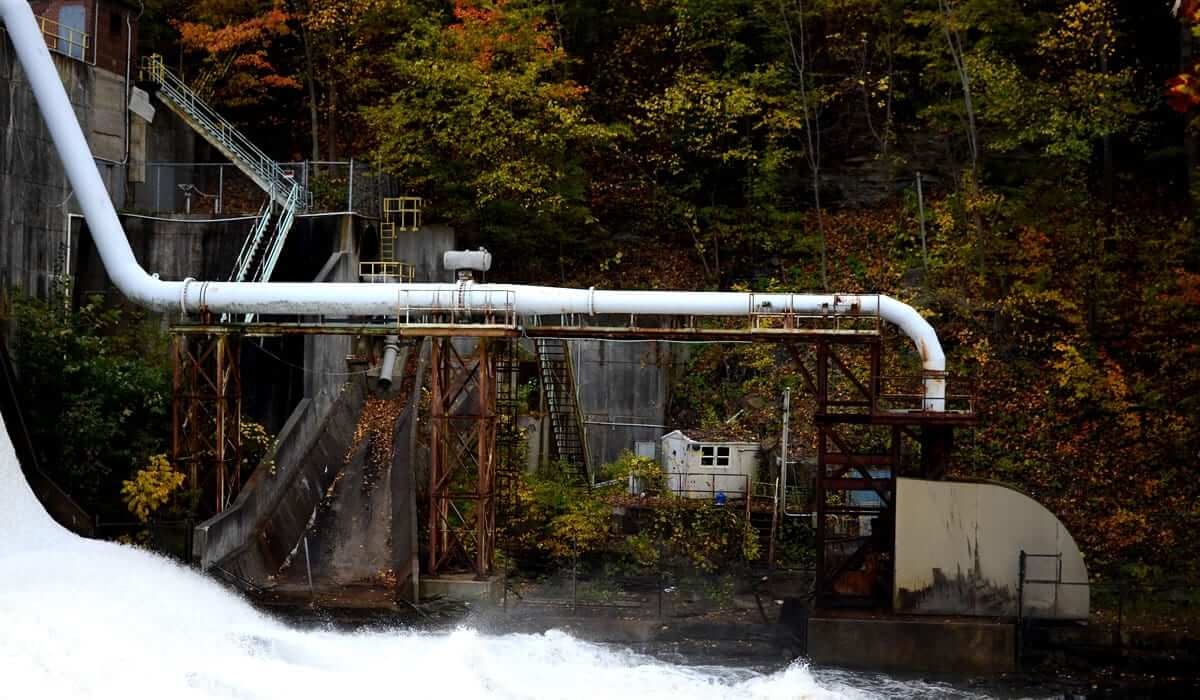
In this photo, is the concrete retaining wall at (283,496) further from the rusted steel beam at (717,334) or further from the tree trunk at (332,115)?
the tree trunk at (332,115)

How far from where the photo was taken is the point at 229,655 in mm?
19141

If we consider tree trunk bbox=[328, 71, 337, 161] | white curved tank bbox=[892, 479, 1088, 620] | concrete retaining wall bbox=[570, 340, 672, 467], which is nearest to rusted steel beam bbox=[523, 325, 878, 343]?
white curved tank bbox=[892, 479, 1088, 620]

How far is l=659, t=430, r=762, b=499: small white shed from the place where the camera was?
31016 millimetres

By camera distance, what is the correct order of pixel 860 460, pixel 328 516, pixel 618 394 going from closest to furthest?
pixel 860 460, pixel 328 516, pixel 618 394

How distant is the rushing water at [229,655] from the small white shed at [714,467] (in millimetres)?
9792

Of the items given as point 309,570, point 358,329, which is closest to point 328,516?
point 309,570

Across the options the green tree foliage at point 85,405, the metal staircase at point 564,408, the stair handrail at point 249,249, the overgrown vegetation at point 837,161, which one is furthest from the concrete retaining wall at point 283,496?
the overgrown vegetation at point 837,161

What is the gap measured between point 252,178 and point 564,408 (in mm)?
11102

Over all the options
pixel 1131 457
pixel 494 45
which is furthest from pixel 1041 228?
pixel 494 45

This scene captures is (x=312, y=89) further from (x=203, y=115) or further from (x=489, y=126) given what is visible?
(x=489, y=126)

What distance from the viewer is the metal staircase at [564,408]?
3212 cm

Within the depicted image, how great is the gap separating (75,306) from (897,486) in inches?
759

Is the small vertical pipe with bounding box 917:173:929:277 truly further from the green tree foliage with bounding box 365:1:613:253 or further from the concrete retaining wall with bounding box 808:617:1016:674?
the concrete retaining wall with bounding box 808:617:1016:674

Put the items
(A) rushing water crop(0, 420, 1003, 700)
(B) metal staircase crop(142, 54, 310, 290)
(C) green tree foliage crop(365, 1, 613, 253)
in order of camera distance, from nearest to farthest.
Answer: (A) rushing water crop(0, 420, 1003, 700), (B) metal staircase crop(142, 54, 310, 290), (C) green tree foliage crop(365, 1, 613, 253)
